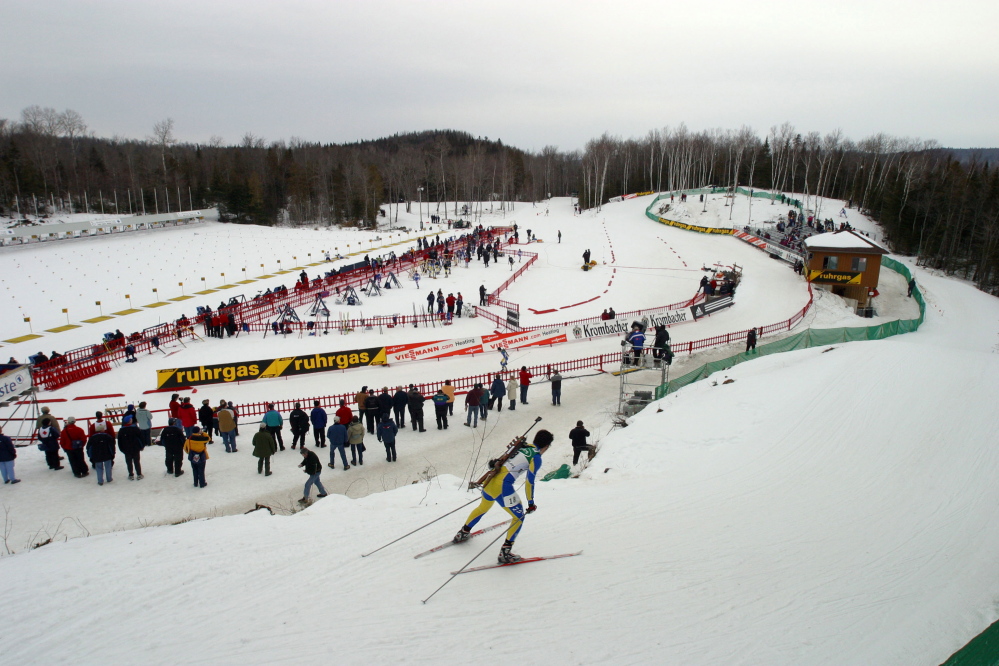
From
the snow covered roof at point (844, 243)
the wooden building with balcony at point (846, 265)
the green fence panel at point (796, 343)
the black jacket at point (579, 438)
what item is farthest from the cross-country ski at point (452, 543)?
Result: the snow covered roof at point (844, 243)

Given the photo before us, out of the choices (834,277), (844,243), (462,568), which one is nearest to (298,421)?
(462,568)

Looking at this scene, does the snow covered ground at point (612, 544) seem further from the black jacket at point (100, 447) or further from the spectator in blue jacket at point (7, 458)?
the black jacket at point (100, 447)

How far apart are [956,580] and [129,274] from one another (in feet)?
136

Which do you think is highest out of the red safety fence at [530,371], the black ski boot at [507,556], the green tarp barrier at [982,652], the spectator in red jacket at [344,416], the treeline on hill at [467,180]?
the treeline on hill at [467,180]

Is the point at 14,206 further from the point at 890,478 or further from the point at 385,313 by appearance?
the point at 890,478

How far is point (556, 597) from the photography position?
5.80m

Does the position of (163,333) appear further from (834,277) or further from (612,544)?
(834,277)

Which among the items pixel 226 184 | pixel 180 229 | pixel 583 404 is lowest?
pixel 583 404

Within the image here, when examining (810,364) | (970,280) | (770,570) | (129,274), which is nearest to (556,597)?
(770,570)

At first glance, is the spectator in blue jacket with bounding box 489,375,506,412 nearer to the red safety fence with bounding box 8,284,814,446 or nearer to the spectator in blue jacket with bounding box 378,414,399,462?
the red safety fence with bounding box 8,284,814,446

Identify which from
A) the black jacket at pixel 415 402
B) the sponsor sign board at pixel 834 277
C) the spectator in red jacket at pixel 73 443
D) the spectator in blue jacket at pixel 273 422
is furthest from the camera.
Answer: the sponsor sign board at pixel 834 277

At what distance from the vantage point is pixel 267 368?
17703mm

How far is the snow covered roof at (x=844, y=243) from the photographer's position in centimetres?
2888

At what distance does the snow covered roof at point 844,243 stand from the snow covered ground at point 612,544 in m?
16.6
